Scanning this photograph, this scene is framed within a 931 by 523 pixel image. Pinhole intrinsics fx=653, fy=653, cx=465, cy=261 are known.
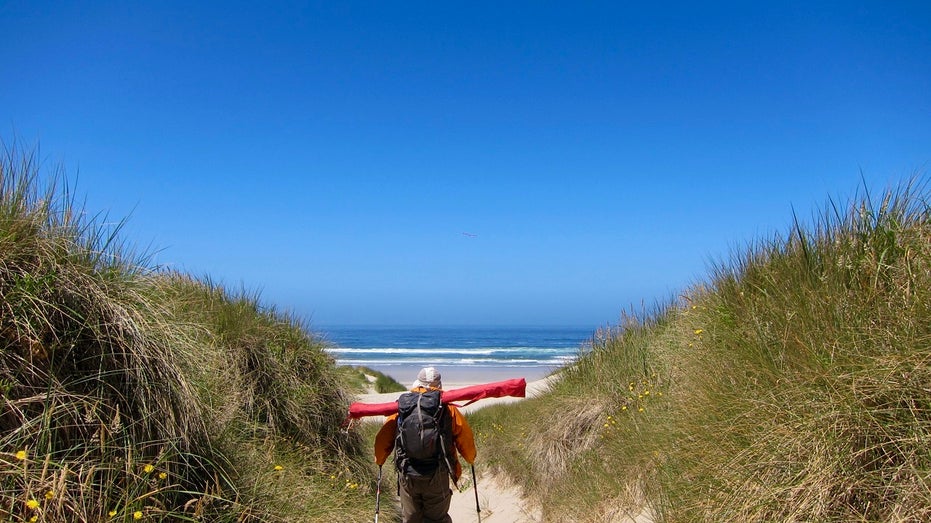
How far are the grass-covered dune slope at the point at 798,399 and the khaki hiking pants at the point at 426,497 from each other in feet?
4.88

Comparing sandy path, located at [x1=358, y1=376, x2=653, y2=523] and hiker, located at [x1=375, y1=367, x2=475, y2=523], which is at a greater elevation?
hiker, located at [x1=375, y1=367, x2=475, y2=523]

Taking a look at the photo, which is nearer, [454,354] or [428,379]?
[428,379]

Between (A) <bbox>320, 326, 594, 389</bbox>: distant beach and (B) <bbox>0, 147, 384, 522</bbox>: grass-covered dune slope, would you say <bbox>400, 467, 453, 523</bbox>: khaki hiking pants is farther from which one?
(A) <bbox>320, 326, 594, 389</bbox>: distant beach

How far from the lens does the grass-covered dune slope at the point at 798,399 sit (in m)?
3.44

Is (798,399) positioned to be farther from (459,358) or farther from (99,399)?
(459,358)

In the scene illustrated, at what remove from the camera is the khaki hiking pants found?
20.1 feet

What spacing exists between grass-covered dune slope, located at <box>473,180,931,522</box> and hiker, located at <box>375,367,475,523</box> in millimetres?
1536

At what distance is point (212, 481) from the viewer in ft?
15.3

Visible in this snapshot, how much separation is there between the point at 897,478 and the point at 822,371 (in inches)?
29.0

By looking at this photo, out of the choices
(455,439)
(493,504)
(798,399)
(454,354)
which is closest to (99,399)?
(455,439)

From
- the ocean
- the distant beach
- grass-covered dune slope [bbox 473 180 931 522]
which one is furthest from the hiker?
the ocean

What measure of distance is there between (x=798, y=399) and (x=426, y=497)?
3627 mm

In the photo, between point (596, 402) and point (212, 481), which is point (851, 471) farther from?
point (596, 402)

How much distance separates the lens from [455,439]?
20.7ft
